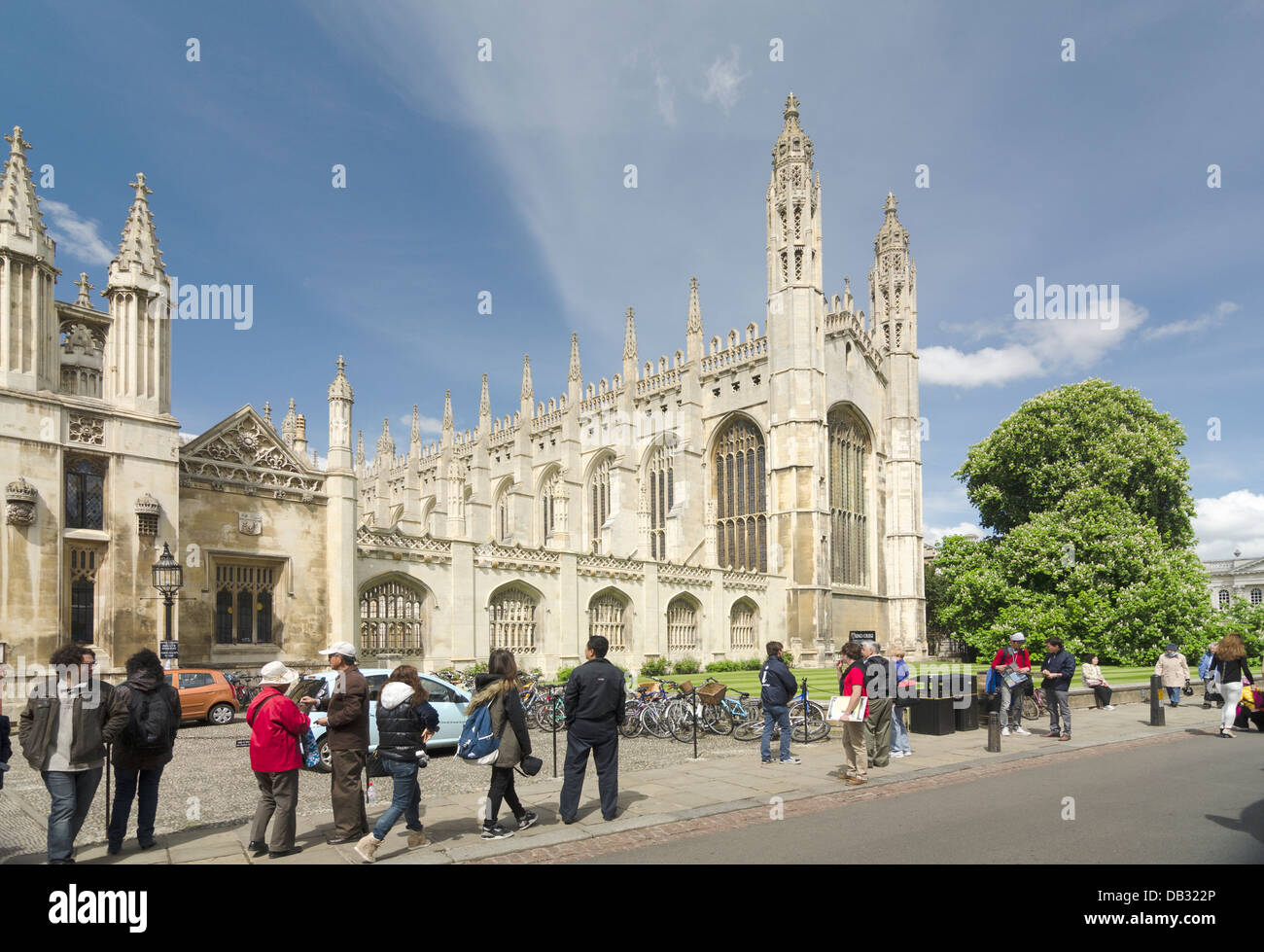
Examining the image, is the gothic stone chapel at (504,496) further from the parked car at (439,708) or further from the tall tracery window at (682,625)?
the parked car at (439,708)

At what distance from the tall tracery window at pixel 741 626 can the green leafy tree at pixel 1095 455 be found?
11.8 meters

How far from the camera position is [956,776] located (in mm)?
10328

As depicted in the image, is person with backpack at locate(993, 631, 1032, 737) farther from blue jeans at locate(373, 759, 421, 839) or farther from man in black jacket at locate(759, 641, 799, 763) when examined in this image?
blue jeans at locate(373, 759, 421, 839)

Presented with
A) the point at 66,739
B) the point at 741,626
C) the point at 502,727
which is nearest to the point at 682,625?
the point at 741,626

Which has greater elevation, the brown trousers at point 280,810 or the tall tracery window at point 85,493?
the tall tracery window at point 85,493

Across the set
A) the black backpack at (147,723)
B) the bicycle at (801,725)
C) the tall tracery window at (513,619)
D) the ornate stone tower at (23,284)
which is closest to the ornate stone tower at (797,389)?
the tall tracery window at (513,619)

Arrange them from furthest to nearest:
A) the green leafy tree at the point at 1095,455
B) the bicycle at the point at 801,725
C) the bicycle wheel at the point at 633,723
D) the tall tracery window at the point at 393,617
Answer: the green leafy tree at the point at 1095,455, the tall tracery window at the point at 393,617, the bicycle wheel at the point at 633,723, the bicycle at the point at 801,725

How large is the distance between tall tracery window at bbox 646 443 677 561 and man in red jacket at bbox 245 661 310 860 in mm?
35265

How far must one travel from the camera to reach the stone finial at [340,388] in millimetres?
20078

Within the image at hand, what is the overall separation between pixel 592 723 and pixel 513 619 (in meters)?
17.8

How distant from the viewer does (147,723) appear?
6766mm
